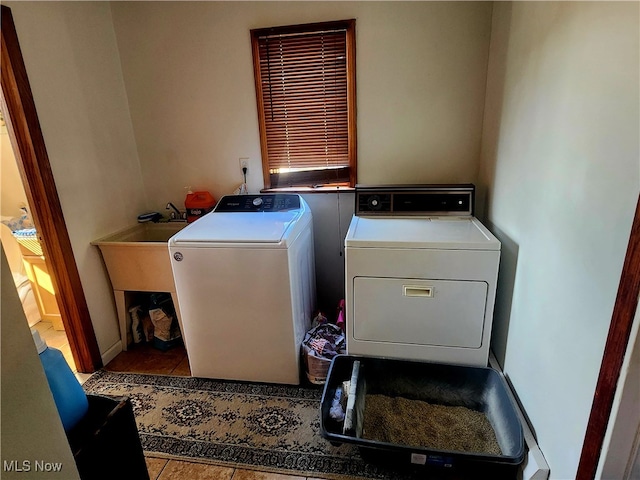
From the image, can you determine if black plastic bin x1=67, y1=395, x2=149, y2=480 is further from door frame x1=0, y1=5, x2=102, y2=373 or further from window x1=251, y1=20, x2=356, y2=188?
window x1=251, y1=20, x2=356, y2=188

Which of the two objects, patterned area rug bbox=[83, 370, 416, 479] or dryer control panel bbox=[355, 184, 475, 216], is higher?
dryer control panel bbox=[355, 184, 475, 216]

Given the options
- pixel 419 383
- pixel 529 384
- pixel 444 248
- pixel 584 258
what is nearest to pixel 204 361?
pixel 419 383

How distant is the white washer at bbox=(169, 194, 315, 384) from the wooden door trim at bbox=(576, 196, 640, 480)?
120 cm

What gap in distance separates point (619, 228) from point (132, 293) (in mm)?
2559

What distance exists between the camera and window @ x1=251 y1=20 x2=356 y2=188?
6.64 feet

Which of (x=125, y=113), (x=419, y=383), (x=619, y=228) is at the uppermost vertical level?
(x=125, y=113)

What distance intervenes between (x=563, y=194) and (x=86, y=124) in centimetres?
241

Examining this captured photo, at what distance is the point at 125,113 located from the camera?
7.54 feet

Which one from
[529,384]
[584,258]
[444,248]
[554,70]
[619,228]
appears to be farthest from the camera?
[444,248]

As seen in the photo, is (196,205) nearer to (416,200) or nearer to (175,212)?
(175,212)

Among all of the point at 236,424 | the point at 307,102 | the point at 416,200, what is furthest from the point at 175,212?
the point at 416,200

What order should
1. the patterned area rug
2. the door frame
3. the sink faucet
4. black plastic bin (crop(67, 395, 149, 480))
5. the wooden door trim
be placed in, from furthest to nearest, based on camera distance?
the sink faucet < the door frame < the patterned area rug < black plastic bin (crop(67, 395, 149, 480)) < the wooden door trim

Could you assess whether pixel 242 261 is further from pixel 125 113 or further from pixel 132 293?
pixel 125 113

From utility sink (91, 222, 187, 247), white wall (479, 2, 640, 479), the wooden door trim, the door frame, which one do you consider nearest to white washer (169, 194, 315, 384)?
utility sink (91, 222, 187, 247)
